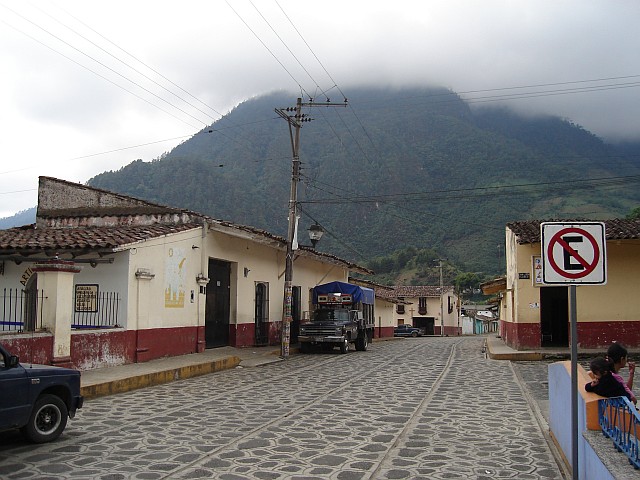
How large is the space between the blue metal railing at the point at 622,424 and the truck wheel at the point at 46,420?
6656 millimetres

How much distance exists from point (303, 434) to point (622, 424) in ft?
16.5

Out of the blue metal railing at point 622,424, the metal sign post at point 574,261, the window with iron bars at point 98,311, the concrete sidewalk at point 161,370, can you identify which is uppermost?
the metal sign post at point 574,261

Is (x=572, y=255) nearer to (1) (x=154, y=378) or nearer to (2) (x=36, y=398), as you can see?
(2) (x=36, y=398)

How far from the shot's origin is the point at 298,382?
49.5ft

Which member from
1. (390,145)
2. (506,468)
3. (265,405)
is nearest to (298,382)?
(265,405)

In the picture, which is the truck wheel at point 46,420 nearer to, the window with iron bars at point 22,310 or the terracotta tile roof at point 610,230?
the window with iron bars at point 22,310

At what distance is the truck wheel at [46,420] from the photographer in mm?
7969

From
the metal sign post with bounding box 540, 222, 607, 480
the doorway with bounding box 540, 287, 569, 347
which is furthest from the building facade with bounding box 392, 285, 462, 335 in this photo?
the metal sign post with bounding box 540, 222, 607, 480

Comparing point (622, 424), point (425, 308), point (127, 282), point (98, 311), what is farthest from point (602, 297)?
point (425, 308)

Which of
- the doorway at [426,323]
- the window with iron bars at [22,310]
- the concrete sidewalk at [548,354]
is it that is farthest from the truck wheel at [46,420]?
the doorway at [426,323]

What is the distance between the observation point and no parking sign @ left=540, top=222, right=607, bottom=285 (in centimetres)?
555

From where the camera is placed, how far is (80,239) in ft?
53.2

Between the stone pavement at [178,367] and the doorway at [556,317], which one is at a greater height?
the doorway at [556,317]

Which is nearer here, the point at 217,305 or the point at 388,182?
the point at 217,305
